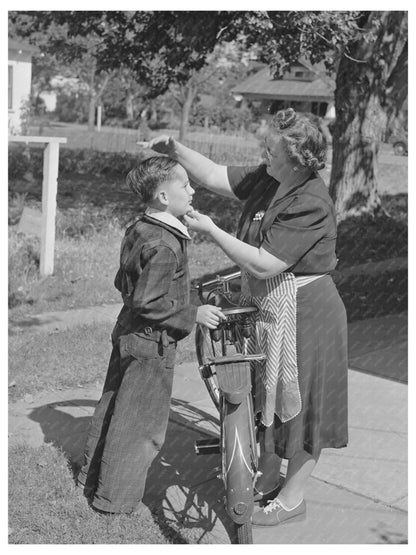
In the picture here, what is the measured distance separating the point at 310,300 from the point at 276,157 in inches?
26.2

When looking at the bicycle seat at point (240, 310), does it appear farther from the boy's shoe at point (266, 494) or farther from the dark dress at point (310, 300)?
the boy's shoe at point (266, 494)

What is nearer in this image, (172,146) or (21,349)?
(172,146)

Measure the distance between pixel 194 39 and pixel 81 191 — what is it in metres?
6.10

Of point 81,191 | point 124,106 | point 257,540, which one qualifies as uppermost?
point 257,540

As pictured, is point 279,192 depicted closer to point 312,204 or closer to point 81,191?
point 312,204

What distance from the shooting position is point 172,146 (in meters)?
4.29

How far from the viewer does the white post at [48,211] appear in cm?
884

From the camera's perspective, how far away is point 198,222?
11.3ft

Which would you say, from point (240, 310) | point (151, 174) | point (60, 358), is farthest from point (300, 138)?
point (60, 358)

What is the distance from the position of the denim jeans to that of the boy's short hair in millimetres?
687

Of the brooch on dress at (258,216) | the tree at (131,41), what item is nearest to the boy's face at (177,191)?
the brooch on dress at (258,216)

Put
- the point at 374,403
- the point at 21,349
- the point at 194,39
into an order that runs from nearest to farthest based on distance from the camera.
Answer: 1. the point at 374,403
2. the point at 21,349
3. the point at 194,39

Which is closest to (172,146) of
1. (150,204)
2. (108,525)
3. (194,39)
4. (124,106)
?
(150,204)

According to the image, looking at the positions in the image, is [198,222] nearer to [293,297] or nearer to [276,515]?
[293,297]
